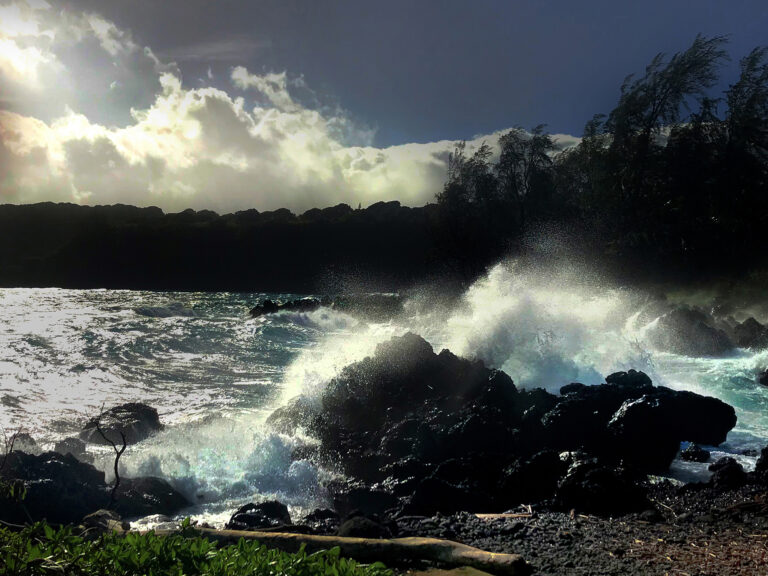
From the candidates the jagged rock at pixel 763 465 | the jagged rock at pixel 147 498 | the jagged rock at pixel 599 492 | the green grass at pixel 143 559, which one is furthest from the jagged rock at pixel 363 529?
the jagged rock at pixel 763 465

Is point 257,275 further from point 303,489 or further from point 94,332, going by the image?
point 303,489

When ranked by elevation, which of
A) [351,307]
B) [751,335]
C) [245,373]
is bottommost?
A: [245,373]

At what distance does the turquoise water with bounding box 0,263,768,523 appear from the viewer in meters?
11.4

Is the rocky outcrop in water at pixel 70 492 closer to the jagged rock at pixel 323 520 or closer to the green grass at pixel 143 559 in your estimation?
the jagged rock at pixel 323 520

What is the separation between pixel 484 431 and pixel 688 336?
1520 cm

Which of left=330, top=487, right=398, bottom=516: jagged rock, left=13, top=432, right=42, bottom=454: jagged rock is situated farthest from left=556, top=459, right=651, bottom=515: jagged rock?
left=13, top=432, right=42, bottom=454: jagged rock

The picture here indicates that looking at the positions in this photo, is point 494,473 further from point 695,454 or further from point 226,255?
point 226,255

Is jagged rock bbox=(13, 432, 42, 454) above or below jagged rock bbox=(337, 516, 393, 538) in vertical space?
below

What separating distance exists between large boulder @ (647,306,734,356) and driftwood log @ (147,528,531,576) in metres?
20.1

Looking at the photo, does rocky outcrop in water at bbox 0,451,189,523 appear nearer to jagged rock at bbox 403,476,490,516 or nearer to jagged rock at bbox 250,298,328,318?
jagged rock at bbox 403,476,490,516

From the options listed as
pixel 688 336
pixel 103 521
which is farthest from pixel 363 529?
pixel 688 336

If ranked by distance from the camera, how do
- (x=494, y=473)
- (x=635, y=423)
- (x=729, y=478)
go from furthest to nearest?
(x=635, y=423) → (x=494, y=473) → (x=729, y=478)

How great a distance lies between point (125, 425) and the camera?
13.2 metres

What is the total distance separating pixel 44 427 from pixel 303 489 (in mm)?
7416
